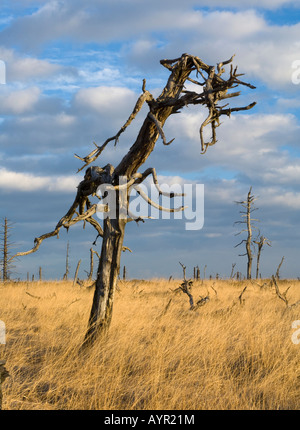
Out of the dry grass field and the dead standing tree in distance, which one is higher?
the dead standing tree in distance

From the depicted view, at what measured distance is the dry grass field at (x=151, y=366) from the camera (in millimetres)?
6328

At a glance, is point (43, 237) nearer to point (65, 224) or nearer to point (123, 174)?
point (65, 224)

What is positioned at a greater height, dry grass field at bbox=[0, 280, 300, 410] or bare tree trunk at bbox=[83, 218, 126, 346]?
bare tree trunk at bbox=[83, 218, 126, 346]

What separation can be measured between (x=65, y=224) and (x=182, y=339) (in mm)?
3453

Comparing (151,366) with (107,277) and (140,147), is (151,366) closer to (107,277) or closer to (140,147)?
(107,277)

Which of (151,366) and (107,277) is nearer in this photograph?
(151,366)

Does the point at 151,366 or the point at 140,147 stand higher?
the point at 140,147

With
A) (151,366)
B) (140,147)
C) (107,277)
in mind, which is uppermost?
(140,147)

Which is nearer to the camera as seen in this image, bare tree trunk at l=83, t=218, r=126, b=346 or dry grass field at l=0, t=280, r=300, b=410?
dry grass field at l=0, t=280, r=300, b=410

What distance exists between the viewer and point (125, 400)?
21.0 ft

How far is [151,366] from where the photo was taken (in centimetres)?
771

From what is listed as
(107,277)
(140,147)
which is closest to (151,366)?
(107,277)

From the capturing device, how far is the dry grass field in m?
6.33

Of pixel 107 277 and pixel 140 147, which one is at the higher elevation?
pixel 140 147
